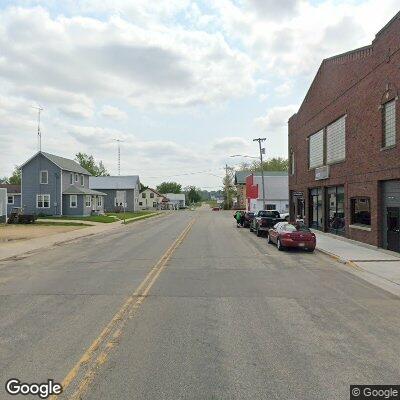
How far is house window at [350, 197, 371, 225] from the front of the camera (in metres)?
23.5

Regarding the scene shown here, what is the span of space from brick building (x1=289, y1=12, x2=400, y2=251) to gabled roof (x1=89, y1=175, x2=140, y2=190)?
58.7 metres

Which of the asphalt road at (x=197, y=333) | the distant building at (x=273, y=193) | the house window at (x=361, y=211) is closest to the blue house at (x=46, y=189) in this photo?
the distant building at (x=273, y=193)

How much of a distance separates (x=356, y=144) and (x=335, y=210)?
615 centimetres

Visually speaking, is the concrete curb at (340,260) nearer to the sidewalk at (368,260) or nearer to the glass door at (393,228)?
the sidewalk at (368,260)

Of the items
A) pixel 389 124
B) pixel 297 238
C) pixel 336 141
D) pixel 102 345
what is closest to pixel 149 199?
pixel 336 141

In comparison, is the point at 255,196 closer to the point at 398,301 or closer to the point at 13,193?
the point at 13,193

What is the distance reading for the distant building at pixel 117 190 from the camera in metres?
89.1

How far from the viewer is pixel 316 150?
33.7 metres

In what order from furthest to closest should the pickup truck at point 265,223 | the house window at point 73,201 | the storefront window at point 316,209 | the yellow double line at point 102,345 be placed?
the house window at point 73,201 → the storefront window at point 316,209 → the pickup truck at point 265,223 → the yellow double line at point 102,345

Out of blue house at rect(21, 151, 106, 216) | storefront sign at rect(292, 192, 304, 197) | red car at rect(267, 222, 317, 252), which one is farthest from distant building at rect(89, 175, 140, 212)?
red car at rect(267, 222, 317, 252)

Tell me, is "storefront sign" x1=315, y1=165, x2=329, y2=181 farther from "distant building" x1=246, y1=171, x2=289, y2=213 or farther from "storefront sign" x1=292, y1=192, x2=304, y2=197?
"distant building" x1=246, y1=171, x2=289, y2=213

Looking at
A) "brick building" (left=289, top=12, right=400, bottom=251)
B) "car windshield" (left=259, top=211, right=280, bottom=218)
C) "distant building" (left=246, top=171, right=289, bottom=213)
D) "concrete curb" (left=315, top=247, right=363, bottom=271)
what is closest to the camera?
"concrete curb" (left=315, top=247, right=363, bottom=271)

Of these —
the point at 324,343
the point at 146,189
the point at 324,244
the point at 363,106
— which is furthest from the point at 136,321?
the point at 146,189

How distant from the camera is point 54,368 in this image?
19.7 feet
